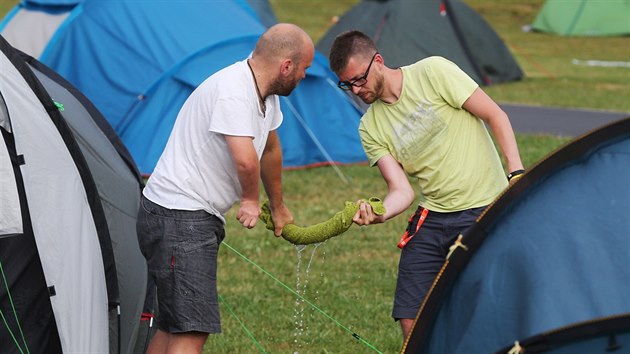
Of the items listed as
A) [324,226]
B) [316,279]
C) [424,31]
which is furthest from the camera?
[424,31]

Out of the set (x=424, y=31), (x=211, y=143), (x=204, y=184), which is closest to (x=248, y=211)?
(x=204, y=184)

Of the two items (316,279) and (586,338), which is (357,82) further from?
(316,279)

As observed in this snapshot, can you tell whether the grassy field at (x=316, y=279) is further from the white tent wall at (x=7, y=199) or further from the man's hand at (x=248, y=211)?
the white tent wall at (x=7, y=199)

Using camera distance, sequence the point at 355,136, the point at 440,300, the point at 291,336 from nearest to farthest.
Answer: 1. the point at 440,300
2. the point at 291,336
3. the point at 355,136

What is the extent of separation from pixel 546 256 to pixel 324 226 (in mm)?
1442

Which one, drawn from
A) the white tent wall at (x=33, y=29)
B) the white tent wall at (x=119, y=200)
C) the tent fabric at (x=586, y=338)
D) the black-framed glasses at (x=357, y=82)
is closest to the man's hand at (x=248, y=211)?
the black-framed glasses at (x=357, y=82)

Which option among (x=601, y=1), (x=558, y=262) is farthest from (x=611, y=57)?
(x=558, y=262)

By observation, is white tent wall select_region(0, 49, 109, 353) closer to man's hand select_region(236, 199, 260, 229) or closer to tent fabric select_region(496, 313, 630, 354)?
man's hand select_region(236, 199, 260, 229)

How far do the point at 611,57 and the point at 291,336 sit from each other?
68.0 feet

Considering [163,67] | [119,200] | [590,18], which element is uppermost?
[119,200]

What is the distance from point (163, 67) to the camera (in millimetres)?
12484

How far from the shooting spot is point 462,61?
20.4 meters

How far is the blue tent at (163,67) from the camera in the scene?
1243cm

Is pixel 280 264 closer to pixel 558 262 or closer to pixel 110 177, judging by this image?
pixel 110 177
